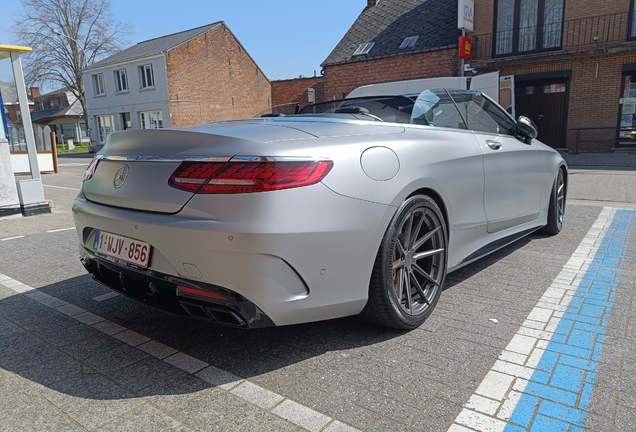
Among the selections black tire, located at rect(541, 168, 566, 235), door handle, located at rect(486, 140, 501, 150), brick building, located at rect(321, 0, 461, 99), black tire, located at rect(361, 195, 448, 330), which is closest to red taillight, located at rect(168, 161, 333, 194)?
black tire, located at rect(361, 195, 448, 330)

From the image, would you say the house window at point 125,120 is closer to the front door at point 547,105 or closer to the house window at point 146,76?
the house window at point 146,76

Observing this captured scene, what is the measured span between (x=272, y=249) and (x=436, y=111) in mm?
1875

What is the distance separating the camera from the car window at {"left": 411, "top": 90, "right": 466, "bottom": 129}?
10.5ft

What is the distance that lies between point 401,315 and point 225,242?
1131mm

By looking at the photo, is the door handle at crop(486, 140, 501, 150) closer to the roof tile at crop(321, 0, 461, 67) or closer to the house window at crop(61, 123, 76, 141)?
the roof tile at crop(321, 0, 461, 67)

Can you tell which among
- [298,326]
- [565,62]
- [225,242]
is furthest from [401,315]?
[565,62]

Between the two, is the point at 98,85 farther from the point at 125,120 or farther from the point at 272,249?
the point at 272,249

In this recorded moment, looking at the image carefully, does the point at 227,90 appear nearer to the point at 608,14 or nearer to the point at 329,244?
the point at 608,14

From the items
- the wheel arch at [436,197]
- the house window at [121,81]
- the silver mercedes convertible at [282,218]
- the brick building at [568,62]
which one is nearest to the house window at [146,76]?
the house window at [121,81]

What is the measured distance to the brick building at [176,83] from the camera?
31.3m

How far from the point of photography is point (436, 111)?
335 centimetres

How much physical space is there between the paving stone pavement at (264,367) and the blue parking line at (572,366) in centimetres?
5

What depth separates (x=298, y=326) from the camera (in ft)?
9.53

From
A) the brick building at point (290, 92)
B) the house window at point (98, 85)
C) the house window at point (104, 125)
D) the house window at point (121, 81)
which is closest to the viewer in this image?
the brick building at point (290, 92)
